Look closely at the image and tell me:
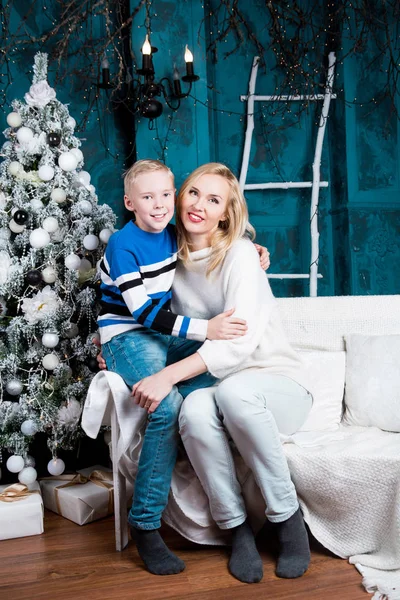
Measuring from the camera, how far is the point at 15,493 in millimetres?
2318

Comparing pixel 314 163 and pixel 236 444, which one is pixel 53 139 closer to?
pixel 236 444

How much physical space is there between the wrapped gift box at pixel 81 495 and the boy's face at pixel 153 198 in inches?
41.6

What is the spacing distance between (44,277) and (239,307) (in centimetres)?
91

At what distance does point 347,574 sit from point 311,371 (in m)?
0.72

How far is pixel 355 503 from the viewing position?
1.80 metres

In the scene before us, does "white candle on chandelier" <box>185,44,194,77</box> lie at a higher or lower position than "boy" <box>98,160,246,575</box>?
higher

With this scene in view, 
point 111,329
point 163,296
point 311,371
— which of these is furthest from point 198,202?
point 311,371

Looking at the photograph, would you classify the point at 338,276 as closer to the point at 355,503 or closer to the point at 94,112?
the point at 94,112

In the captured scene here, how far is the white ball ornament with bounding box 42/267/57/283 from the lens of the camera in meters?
2.44

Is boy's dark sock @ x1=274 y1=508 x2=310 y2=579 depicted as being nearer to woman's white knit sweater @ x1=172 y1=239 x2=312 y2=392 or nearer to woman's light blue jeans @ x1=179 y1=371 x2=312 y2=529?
woman's light blue jeans @ x1=179 y1=371 x2=312 y2=529

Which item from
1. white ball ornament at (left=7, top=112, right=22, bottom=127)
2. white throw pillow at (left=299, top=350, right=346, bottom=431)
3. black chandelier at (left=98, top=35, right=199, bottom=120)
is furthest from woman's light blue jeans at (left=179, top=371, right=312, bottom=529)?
black chandelier at (left=98, top=35, right=199, bottom=120)

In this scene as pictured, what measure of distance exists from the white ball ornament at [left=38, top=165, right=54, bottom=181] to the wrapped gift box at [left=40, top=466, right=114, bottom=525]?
1.17 metres

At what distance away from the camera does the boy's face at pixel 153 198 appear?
1.95 m

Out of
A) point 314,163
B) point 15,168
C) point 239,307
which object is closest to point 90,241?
point 15,168
